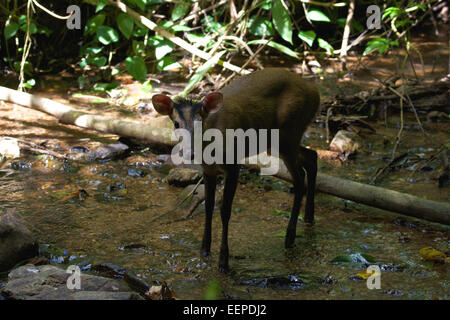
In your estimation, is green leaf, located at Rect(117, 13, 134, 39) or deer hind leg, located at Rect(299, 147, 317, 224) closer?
deer hind leg, located at Rect(299, 147, 317, 224)

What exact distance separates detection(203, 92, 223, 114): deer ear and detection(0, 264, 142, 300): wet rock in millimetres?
1291

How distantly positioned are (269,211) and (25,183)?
2.32 m

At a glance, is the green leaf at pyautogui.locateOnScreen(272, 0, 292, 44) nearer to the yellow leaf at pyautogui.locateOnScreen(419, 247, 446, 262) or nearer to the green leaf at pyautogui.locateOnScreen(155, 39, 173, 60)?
the green leaf at pyautogui.locateOnScreen(155, 39, 173, 60)

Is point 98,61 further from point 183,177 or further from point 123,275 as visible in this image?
point 123,275

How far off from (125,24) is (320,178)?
4.15 meters

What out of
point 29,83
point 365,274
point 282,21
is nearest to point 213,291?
point 365,274

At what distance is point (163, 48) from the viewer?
787 cm

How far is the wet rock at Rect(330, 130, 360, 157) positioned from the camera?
19.5ft

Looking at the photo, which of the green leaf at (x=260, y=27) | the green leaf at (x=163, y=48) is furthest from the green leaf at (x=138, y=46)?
the green leaf at (x=260, y=27)

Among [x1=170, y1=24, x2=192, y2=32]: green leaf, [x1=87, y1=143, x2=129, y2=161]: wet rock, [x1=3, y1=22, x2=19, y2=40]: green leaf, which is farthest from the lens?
[x1=170, y1=24, x2=192, y2=32]: green leaf

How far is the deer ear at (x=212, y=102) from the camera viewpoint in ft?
11.9

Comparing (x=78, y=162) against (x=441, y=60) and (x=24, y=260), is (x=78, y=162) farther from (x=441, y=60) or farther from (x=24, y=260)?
(x=441, y=60)

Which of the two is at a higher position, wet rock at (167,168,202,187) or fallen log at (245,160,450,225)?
wet rock at (167,168,202,187)

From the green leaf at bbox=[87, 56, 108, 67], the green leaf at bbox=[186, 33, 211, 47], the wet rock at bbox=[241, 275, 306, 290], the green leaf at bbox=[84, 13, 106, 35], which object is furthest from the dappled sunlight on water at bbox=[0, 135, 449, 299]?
the green leaf at bbox=[84, 13, 106, 35]
